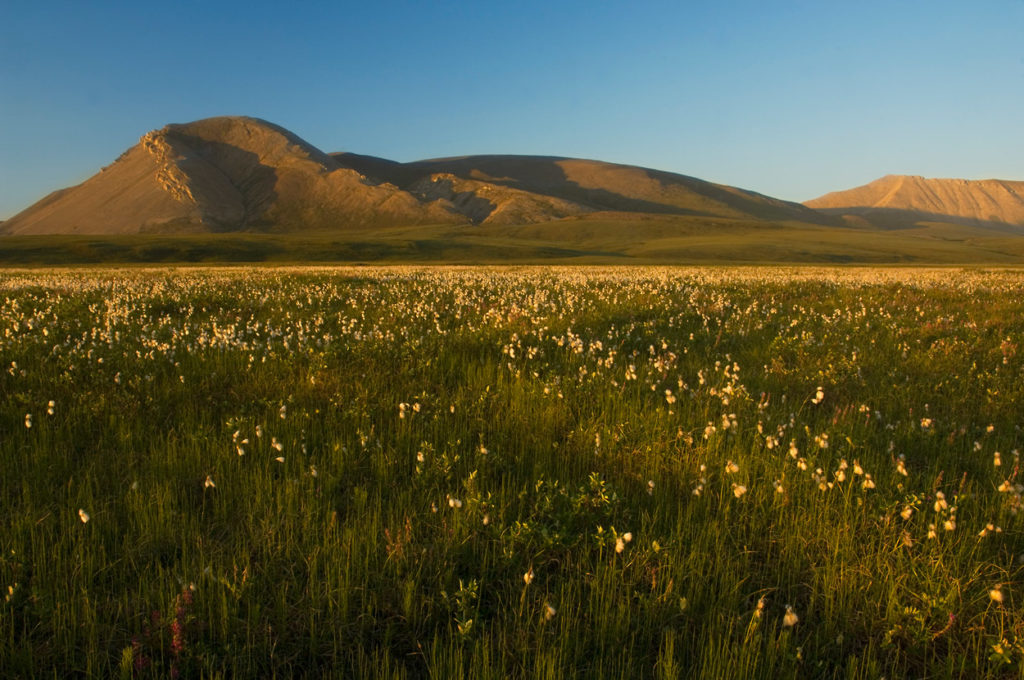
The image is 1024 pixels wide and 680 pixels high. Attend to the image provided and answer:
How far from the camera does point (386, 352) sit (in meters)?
7.28

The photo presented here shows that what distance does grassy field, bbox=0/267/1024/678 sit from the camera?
8.33 ft

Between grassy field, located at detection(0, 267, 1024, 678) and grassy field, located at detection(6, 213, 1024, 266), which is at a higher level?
grassy field, located at detection(6, 213, 1024, 266)

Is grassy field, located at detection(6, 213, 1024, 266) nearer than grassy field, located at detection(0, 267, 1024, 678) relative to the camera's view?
No

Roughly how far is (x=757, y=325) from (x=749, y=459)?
6562 mm

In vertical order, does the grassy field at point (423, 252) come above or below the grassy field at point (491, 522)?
above

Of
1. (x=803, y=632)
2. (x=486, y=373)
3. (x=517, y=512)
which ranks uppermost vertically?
(x=486, y=373)

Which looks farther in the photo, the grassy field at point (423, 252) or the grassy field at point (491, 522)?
the grassy field at point (423, 252)

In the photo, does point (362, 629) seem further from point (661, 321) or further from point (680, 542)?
point (661, 321)

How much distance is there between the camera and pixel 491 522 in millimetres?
3344

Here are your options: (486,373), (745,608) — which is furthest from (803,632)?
(486,373)

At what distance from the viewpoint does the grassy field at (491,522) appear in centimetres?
254

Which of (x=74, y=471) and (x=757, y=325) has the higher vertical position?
(x=757, y=325)

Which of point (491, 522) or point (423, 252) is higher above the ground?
point (423, 252)

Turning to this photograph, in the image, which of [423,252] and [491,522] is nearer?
[491,522]
